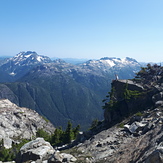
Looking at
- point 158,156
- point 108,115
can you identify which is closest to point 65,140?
point 108,115

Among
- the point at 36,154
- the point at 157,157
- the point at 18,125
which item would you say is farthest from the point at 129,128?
the point at 18,125

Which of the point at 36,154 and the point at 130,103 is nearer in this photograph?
the point at 36,154

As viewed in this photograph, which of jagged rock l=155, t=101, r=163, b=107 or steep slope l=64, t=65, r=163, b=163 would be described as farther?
jagged rock l=155, t=101, r=163, b=107

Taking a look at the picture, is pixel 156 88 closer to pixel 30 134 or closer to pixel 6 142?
pixel 6 142

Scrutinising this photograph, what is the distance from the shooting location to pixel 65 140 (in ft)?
205

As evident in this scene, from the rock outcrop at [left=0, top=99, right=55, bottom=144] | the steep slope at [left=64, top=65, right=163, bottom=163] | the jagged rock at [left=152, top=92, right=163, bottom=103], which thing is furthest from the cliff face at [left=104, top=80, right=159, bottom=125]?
the rock outcrop at [left=0, top=99, right=55, bottom=144]

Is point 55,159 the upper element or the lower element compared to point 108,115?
upper

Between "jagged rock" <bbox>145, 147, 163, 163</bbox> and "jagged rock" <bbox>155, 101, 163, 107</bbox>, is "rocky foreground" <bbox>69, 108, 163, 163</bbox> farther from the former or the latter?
"jagged rock" <bbox>155, 101, 163, 107</bbox>

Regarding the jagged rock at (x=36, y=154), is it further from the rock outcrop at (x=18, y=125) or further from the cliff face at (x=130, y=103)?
the rock outcrop at (x=18, y=125)

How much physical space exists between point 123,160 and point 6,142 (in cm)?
9542

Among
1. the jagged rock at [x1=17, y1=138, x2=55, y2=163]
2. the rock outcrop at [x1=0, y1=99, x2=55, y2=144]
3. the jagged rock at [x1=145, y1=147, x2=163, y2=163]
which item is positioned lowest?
the rock outcrop at [x1=0, y1=99, x2=55, y2=144]

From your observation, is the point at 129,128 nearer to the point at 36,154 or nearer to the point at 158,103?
the point at 158,103

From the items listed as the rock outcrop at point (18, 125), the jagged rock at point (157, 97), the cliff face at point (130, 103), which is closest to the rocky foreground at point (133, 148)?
the jagged rock at point (157, 97)

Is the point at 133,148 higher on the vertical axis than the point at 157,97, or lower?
lower
